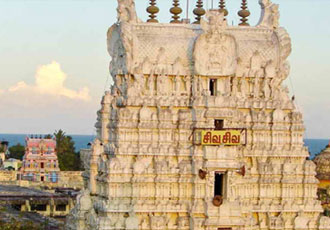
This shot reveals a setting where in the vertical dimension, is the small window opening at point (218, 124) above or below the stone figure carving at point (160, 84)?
below

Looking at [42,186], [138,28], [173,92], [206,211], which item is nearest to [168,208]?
[206,211]

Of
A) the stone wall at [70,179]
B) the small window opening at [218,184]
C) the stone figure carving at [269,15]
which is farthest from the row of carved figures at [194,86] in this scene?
the stone wall at [70,179]

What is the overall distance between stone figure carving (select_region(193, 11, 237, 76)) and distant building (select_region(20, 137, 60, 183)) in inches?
2117

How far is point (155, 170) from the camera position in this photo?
46.1 m

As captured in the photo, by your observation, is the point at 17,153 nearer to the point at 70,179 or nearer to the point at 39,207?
the point at 70,179

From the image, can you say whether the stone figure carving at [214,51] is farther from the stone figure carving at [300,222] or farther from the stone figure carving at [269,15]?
the stone figure carving at [300,222]

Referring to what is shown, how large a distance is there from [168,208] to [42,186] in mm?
51180

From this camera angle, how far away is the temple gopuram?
46.0 metres

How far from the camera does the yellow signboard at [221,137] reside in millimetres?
46406

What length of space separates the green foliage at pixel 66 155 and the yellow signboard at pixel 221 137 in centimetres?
6580

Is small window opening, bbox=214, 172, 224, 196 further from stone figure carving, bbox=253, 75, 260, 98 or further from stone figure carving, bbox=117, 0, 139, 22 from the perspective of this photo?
stone figure carving, bbox=117, 0, 139, 22

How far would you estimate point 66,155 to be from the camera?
115 metres

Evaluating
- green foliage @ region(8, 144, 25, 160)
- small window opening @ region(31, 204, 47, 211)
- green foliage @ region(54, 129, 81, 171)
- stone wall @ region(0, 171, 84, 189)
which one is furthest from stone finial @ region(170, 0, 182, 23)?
green foliage @ region(8, 144, 25, 160)

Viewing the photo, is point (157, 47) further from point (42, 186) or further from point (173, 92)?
point (42, 186)
